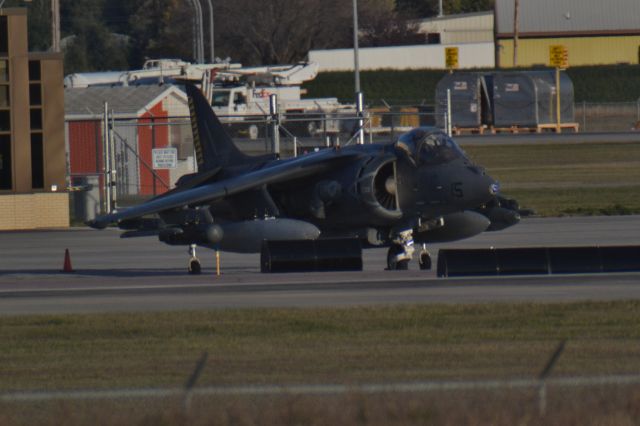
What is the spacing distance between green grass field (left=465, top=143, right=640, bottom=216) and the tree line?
40772 mm

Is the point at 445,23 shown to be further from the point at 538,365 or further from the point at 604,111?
the point at 538,365

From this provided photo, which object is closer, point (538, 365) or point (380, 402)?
point (380, 402)

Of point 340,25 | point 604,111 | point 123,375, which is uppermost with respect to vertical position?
point 340,25

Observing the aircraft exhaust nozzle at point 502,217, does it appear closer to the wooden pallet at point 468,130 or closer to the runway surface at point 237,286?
the runway surface at point 237,286

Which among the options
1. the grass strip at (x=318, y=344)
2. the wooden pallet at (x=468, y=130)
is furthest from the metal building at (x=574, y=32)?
the grass strip at (x=318, y=344)

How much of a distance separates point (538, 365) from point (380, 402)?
3.04 m

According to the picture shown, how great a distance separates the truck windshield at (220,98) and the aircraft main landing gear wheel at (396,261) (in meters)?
45.5

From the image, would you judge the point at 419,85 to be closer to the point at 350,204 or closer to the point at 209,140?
the point at 209,140

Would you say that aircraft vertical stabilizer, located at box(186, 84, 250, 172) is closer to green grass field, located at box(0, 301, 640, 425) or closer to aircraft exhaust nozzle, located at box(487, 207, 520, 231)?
aircraft exhaust nozzle, located at box(487, 207, 520, 231)

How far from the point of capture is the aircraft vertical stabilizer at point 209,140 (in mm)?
23344

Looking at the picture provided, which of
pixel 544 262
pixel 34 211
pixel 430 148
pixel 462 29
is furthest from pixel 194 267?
pixel 462 29

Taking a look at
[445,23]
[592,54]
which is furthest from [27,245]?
[445,23]

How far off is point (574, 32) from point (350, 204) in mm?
74962

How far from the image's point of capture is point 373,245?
829 inches
